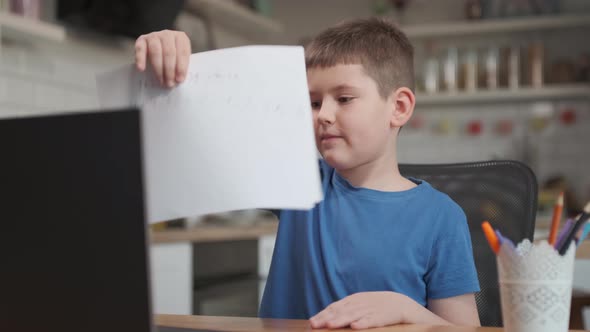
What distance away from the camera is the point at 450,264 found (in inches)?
41.4

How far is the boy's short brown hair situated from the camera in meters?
1.12

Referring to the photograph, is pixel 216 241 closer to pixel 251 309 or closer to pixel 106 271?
pixel 251 309

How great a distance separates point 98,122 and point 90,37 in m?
2.83

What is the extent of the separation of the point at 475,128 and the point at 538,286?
4.11 metres

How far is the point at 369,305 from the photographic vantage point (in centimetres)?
82

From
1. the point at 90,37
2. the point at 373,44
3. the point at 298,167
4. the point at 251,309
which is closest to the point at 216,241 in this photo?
the point at 251,309

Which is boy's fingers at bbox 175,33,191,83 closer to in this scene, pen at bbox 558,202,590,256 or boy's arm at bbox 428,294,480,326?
pen at bbox 558,202,590,256

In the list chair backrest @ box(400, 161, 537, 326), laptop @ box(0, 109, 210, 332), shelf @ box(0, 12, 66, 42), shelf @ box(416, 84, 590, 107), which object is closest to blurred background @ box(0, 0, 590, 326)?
shelf @ box(416, 84, 590, 107)

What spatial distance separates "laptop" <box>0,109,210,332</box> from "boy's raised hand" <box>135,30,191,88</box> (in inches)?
8.4

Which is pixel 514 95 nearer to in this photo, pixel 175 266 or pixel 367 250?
pixel 175 266

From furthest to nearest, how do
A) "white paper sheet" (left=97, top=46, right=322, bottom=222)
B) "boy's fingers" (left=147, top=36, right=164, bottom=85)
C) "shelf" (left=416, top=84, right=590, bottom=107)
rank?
"shelf" (left=416, top=84, right=590, bottom=107) → "boy's fingers" (left=147, top=36, right=164, bottom=85) → "white paper sheet" (left=97, top=46, right=322, bottom=222)

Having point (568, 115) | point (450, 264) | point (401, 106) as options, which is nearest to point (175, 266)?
point (401, 106)

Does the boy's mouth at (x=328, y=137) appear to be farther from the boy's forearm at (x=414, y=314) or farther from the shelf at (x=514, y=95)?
the shelf at (x=514, y=95)

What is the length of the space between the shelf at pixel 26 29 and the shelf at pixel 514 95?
248cm
